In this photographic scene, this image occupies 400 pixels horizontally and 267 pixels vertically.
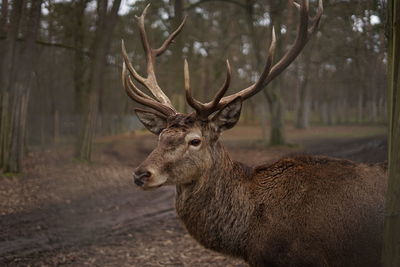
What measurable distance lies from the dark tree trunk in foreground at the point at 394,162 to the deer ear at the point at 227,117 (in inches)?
59.9

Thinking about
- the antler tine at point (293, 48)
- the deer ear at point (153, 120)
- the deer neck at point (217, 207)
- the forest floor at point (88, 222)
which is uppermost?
the antler tine at point (293, 48)

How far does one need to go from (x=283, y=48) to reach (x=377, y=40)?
35.2 ft

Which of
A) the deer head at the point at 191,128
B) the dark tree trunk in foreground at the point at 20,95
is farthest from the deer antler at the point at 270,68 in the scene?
the dark tree trunk in foreground at the point at 20,95

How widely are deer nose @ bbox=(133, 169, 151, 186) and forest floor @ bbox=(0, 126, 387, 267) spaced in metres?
2.63

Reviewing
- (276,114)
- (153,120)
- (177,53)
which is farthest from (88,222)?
(276,114)

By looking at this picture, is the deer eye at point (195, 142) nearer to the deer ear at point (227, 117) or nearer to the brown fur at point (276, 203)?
the brown fur at point (276, 203)

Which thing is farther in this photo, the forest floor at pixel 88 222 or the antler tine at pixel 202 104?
the forest floor at pixel 88 222

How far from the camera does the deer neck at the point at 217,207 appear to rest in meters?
4.01

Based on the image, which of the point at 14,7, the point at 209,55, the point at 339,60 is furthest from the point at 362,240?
the point at 209,55

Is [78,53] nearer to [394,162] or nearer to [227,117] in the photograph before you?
[227,117]

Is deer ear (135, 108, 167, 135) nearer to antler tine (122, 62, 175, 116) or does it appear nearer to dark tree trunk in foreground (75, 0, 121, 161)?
antler tine (122, 62, 175, 116)

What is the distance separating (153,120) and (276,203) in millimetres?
1751

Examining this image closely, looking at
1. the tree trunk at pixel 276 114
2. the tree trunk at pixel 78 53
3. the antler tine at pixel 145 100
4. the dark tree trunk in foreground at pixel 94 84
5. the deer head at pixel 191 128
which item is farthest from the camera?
the tree trunk at pixel 276 114

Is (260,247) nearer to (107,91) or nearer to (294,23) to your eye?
(294,23)
